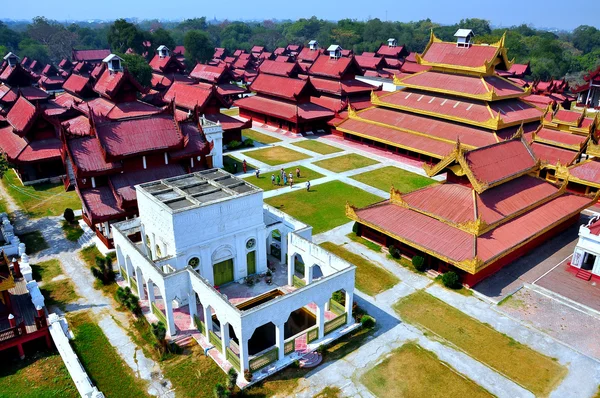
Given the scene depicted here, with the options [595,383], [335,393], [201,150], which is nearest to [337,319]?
[335,393]

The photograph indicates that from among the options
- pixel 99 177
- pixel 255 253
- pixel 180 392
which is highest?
pixel 99 177

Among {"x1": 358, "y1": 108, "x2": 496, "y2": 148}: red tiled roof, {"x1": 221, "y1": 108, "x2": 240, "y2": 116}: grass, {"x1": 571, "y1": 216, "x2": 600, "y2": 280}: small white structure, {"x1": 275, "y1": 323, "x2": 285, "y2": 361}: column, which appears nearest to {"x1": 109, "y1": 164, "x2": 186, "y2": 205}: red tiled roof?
{"x1": 275, "y1": 323, "x2": 285, "y2": 361}: column

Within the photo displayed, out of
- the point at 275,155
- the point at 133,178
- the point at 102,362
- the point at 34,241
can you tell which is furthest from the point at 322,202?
the point at 102,362

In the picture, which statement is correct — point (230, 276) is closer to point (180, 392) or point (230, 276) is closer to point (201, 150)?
point (180, 392)

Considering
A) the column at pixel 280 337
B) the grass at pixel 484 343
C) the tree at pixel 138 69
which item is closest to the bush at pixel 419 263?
the grass at pixel 484 343

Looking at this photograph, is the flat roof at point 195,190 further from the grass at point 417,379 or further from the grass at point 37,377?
the grass at point 417,379

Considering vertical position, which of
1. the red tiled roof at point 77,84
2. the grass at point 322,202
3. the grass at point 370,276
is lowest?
the grass at point 370,276

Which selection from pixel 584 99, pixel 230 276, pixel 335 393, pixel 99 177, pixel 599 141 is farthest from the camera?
pixel 584 99
